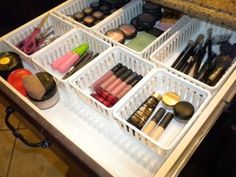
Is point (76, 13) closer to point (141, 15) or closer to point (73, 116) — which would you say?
point (141, 15)

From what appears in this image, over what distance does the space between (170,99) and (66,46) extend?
329 millimetres

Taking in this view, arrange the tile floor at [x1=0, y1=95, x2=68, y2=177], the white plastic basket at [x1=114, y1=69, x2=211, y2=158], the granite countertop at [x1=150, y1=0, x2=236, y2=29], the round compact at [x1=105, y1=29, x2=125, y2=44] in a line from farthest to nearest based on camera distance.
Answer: the tile floor at [x1=0, y1=95, x2=68, y2=177] < the round compact at [x1=105, y1=29, x2=125, y2=44] < the granite countertop at [x1=150, y1=0, x2=236, y2=29] < the white plastic basket at [x1=114, y1=69, x2=211, y2=158]

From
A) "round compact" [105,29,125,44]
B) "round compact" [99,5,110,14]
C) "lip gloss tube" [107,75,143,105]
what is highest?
"round compact" [99,5,110,14]

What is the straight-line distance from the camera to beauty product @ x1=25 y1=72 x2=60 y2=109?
2.01 ft

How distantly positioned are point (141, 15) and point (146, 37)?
0.09 meters

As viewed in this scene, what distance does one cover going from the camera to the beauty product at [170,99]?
0.62 meters

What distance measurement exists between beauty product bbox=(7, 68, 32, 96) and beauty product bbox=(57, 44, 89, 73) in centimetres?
9

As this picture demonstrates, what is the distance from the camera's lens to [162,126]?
0.59 m

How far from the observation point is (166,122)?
595mm

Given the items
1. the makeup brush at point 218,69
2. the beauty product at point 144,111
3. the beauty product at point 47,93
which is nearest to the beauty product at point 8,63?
the beauty product at point 47,93

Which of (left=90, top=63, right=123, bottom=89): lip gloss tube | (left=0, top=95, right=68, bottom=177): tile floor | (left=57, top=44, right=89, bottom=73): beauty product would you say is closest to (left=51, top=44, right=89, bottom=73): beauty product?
(left=57, top=44, right=89, bottom=73): beauty product

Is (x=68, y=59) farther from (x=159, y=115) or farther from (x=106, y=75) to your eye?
(x=159, y=115)

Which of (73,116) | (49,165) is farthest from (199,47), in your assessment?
(49,165)

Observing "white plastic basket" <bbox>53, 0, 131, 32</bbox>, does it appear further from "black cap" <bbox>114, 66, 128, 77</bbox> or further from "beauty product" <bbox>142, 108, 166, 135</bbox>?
"beauty product" <bbox>142, 108, 166, 135</bbox>
